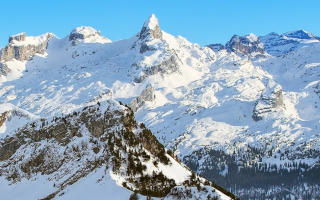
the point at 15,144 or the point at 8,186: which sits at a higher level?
the point at 15,144

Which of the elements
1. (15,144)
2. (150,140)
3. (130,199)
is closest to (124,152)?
(150,140)

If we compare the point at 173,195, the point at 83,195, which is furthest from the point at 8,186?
the point at 173,195

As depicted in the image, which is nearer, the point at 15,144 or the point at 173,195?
the point at 173,195

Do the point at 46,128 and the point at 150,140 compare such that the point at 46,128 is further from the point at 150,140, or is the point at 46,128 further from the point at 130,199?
the point at 130,199

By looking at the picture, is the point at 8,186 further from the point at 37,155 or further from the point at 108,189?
the point at 108,189

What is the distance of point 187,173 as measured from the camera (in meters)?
76.7

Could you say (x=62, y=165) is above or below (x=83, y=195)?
above

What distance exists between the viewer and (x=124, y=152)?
240 feet

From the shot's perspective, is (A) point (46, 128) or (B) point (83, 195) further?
(A) point (46, 128)

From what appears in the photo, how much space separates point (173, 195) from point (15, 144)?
35985 millimetres

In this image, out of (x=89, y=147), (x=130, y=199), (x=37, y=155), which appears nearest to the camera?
(x=130, y=199)

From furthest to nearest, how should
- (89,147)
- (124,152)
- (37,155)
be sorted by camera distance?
(37,155), (89,147), (124,152)

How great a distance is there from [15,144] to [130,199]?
33455 millimetres

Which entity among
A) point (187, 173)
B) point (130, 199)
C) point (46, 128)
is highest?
point (46, 128)
